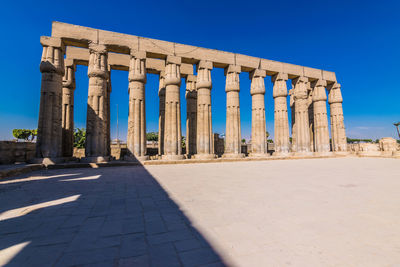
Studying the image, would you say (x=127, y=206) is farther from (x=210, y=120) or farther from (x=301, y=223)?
(x=210, y=120)

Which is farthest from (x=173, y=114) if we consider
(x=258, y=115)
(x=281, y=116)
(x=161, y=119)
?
(x=281, y=116)

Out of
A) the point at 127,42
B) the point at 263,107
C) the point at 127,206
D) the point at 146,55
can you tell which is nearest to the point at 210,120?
the point at 263,107

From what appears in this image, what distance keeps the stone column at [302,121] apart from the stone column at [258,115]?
167 inches

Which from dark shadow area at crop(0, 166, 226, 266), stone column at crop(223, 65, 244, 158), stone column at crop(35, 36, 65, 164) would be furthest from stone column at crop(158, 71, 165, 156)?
dark shadow area at crop(0, 166, 226, 266)

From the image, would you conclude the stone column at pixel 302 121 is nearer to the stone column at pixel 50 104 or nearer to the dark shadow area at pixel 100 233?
the dark shadow area at pixel 100 233

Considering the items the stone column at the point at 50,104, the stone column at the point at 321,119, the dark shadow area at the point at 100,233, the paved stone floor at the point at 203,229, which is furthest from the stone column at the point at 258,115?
the stone column at the point at 50,104

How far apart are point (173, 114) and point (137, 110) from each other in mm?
2500

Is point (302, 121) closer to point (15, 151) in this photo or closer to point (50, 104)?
point (50, 104)

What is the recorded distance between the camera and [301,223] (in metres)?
2.50

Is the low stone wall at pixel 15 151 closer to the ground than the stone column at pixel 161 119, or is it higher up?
closer to the ground

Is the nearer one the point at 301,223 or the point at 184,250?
the point at 184,250

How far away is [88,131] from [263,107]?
13.7 m

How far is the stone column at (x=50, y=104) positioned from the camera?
10.6 m

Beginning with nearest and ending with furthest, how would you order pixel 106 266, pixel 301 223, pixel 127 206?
pixel 106 266 → pixel 301 223 → pixel 127 206
